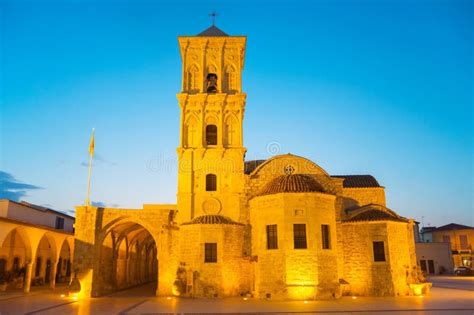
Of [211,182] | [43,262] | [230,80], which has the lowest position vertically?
[43,262]

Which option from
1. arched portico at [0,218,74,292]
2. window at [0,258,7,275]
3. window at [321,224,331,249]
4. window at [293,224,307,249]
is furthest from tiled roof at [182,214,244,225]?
window at [0,258,7,275]

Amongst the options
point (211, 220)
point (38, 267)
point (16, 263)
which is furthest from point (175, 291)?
point (38, 267)

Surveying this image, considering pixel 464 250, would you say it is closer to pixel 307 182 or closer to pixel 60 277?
pixel 307 182

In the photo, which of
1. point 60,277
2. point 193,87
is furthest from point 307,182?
point 60,277

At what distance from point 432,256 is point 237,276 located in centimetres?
3382

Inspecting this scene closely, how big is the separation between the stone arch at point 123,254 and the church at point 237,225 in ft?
0.44

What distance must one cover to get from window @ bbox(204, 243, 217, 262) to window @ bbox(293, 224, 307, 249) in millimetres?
5050

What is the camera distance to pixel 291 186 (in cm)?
2127

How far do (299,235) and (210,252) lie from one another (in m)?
5.59

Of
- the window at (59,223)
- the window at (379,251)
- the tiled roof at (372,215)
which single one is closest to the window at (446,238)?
the tiled roof at (372,215)

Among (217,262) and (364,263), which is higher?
(217,262)

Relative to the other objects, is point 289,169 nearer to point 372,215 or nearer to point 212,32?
point 372,215

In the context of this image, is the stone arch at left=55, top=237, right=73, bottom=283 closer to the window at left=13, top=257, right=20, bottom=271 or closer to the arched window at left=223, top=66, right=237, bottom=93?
the window at left=13, top=257, right=20, bottom=271

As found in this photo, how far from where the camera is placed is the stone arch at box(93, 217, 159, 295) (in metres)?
24.0
